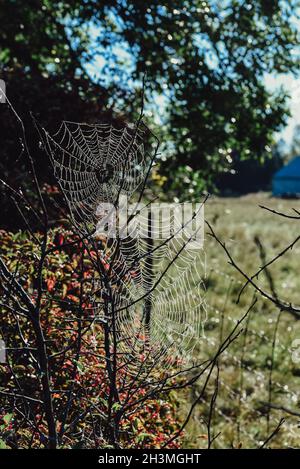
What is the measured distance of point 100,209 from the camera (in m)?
4.52

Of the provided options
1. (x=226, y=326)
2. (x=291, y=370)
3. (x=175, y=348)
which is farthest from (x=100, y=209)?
(x=226, y=326)

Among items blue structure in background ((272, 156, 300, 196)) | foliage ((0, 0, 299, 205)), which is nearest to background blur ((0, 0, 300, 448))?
foliage ((0, 0, 299, 205))

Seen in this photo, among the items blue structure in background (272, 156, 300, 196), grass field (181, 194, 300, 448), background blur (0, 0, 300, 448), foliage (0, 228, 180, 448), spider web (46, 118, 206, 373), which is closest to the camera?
foliage (0, 228, 180, 448)

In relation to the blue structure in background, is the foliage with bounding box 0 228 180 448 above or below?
below

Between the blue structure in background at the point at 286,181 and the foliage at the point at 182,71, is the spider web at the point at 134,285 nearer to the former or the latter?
the foliage at the point at 182,71

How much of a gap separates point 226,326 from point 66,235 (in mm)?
5019

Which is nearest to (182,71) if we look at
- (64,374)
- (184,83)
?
(184,83)

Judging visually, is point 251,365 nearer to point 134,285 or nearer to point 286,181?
point 134,285

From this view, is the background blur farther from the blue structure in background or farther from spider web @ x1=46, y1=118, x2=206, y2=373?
the blue structure in background

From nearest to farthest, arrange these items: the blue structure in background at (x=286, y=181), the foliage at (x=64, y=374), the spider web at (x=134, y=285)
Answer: the foliage at (x=64, y=374)
the spider web at (x=134, y=285)
the blue structure in background at (x=286, y=181)

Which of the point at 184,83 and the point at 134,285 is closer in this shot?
the point at 134,285

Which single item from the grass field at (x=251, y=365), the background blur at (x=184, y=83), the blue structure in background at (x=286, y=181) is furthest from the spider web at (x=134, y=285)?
the blue structure in background at (x=286, y=181)

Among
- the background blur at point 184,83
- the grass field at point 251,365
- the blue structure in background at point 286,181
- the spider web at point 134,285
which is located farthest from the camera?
the blue structure in background at point 286,181
